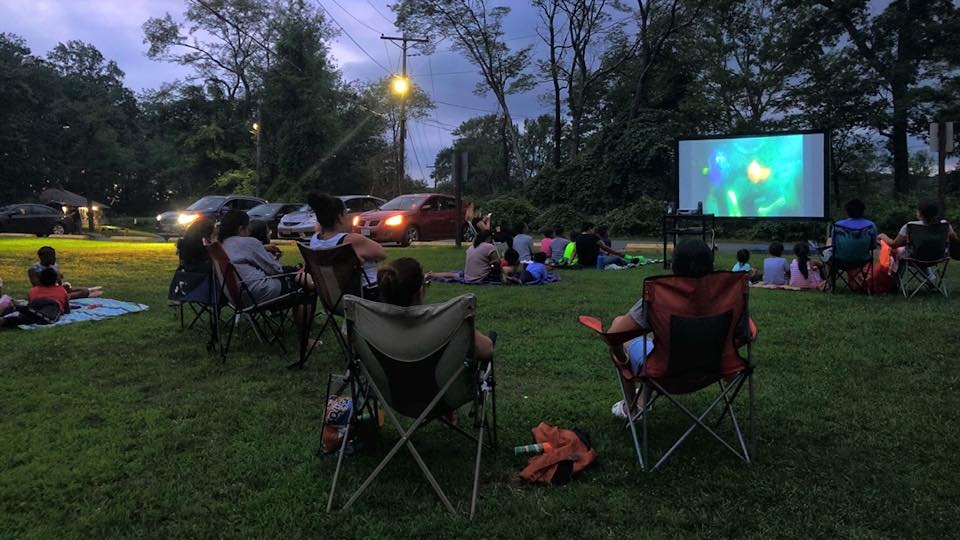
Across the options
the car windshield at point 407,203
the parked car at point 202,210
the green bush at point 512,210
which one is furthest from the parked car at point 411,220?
the green bush at point 512,210

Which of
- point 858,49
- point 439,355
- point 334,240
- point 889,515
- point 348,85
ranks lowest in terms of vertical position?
point 889,515

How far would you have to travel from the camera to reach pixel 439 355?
258 centimetres

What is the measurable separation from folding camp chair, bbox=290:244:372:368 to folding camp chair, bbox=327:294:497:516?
1.53m

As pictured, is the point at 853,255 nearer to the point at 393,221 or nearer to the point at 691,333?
the point at 691,333

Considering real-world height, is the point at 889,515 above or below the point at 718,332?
below

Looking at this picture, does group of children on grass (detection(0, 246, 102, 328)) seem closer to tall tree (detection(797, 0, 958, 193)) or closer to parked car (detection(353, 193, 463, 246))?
parked car (detection(353, 193, 463, 246))

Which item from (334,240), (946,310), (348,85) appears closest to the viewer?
(334,240)

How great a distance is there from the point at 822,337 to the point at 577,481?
3620 millimetres

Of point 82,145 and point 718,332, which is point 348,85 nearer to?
point 82,145

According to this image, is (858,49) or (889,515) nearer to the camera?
(889,515)

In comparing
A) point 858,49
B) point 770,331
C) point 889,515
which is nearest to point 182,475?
point 889,515

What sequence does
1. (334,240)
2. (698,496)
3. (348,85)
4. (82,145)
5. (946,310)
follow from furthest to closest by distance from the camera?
(82,145) → (348,85) → (946,310) → (334,240) → (698,496)

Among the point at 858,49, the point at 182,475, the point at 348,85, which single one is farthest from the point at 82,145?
the point at 182,475

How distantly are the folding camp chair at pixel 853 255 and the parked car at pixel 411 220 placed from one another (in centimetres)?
897
